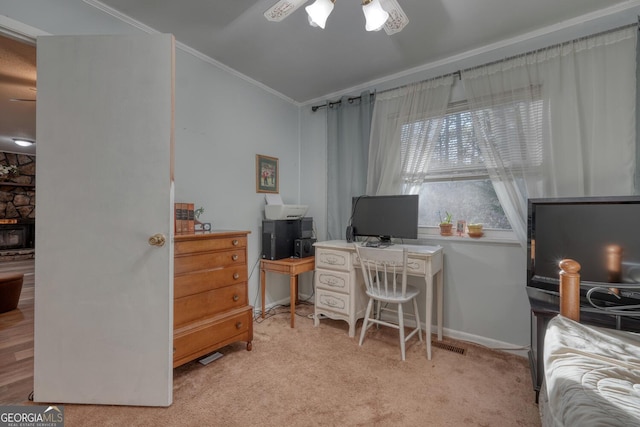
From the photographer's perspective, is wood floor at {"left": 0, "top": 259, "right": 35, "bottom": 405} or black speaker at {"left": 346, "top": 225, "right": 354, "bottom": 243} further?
black speaker at {"left": 346, "top": 225, "right": 354, "bottom": 243}

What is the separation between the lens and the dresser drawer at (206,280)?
1.83 m

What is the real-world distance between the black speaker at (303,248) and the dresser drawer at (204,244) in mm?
732

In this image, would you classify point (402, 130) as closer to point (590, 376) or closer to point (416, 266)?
point (416, 266)

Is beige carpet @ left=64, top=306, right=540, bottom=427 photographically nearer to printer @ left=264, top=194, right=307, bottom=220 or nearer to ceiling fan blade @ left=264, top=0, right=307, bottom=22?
printer @ left=264, top=194, right=307, bottom=220

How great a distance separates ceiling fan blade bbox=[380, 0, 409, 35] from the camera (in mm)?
1430

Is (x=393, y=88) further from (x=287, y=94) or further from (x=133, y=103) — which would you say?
(x=133, y=103)

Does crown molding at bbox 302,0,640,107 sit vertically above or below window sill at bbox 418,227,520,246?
above

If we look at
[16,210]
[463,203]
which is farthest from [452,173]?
[16,210]

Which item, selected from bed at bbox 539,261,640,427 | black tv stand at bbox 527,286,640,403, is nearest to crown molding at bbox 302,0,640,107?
black tv stand at bbox 527,286,640,403

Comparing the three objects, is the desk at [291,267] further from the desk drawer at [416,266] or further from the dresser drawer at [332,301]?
the desk drawer at [416,266]

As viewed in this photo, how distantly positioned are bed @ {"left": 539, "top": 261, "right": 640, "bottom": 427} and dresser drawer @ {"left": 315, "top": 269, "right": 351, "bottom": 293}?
1.54 meters

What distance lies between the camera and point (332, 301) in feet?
8.51

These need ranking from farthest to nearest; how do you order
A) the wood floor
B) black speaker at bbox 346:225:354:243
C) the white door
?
1. black speaker at bbox 346:225:354:243
2. the wood floor
3. the white door

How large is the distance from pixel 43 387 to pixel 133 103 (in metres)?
1.62
